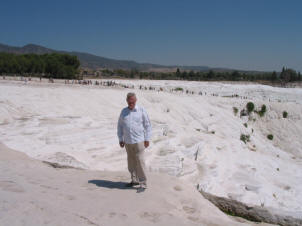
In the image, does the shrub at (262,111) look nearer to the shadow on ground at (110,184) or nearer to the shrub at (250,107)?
the shrub at (250,107)

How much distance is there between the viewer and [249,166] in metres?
9.16

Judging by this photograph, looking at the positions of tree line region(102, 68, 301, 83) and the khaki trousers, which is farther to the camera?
tree line region(102, 68, 301, 83)

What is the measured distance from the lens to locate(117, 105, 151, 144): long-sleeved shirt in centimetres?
462

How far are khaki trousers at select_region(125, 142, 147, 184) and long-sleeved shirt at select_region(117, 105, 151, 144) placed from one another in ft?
0.35

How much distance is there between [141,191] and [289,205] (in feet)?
13.6

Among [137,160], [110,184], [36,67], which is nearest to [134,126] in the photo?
[137,160]

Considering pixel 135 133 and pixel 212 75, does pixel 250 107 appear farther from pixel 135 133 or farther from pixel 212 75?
pixel 212 75

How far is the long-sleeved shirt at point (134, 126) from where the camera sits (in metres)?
4.62

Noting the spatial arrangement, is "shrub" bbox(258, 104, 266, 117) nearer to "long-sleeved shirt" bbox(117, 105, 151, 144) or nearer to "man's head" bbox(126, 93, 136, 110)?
"long-sleeved shirt" bbox(117, 105, 151, 144)

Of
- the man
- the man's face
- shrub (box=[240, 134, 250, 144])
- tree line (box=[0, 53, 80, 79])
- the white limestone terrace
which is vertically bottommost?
shrub (box=[240, 134, 250, 144])

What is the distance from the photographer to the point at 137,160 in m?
4.73

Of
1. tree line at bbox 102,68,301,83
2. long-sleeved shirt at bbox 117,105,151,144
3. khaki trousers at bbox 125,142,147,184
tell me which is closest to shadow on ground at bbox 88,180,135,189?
khaki trousers at bbox 125,142,147,184

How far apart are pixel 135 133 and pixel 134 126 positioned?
12cm

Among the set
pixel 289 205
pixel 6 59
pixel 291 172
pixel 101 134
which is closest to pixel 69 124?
pixel 101 134
